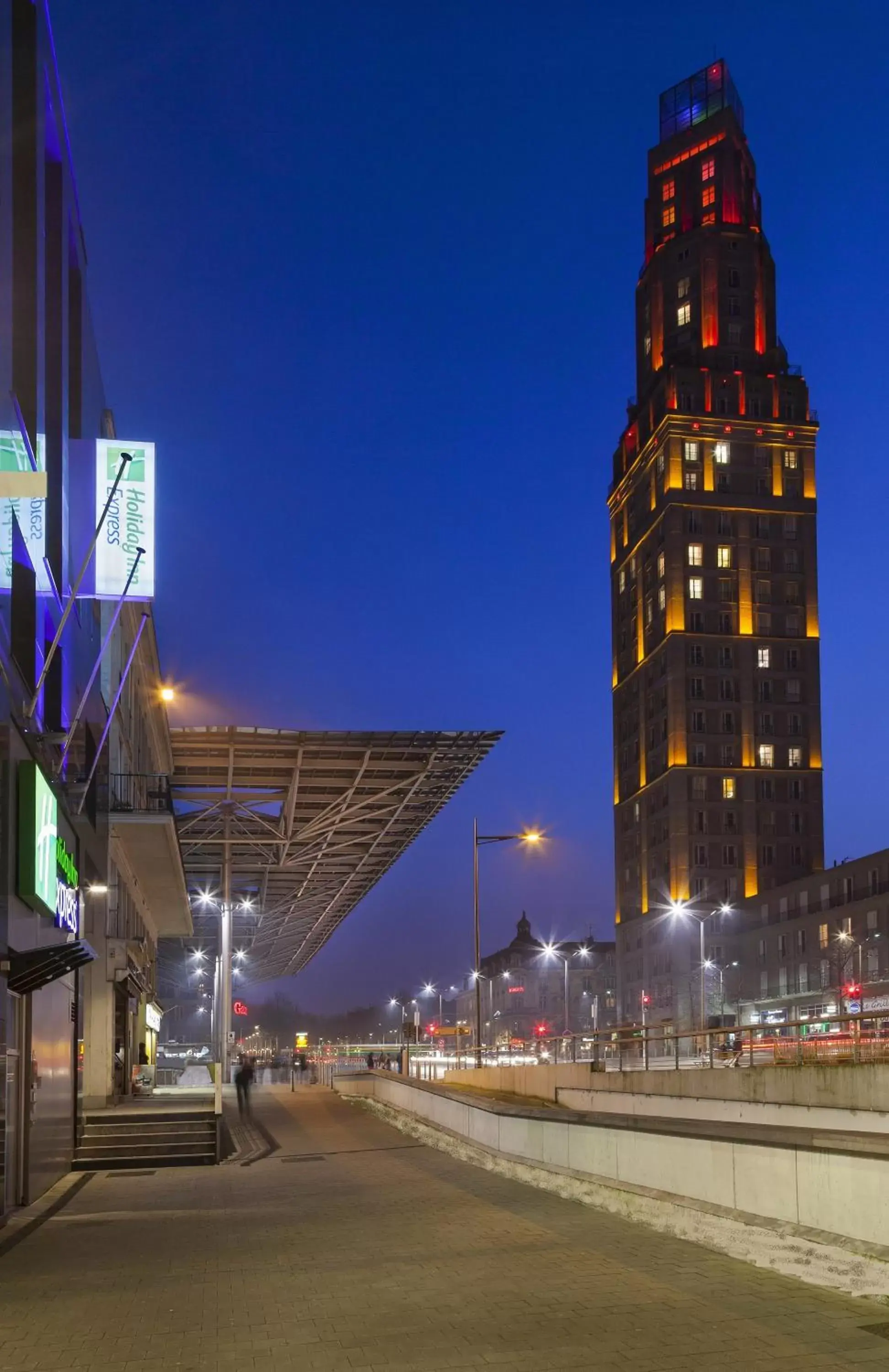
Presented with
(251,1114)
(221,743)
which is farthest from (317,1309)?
(221,743)

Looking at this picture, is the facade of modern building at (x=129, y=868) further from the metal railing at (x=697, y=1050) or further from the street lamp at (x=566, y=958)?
the street lamp at (x=566, y=958)

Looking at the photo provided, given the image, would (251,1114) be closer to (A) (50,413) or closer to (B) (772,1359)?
(A) (50,413)

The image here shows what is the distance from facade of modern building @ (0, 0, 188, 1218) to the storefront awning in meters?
0.03

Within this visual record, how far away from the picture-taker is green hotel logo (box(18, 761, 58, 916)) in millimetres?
13867

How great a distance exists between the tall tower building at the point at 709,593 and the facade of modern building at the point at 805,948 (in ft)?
9.67

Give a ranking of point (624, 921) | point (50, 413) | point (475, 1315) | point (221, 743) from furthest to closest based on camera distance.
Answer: point (624, 921) → point (221, 743) → point (50, 413) → point (475, 1315)

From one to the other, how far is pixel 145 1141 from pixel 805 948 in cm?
8258

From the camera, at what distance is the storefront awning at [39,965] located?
44.5 feet

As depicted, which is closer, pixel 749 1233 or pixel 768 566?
pixel 749 1233

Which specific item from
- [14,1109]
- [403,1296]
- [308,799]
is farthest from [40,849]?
[308,799]

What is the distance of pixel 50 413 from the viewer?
17.8 meters

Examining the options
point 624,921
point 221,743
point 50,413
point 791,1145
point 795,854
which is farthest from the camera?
point 624,921

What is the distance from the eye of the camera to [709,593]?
415 feet

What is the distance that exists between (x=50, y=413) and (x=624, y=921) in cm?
11622
